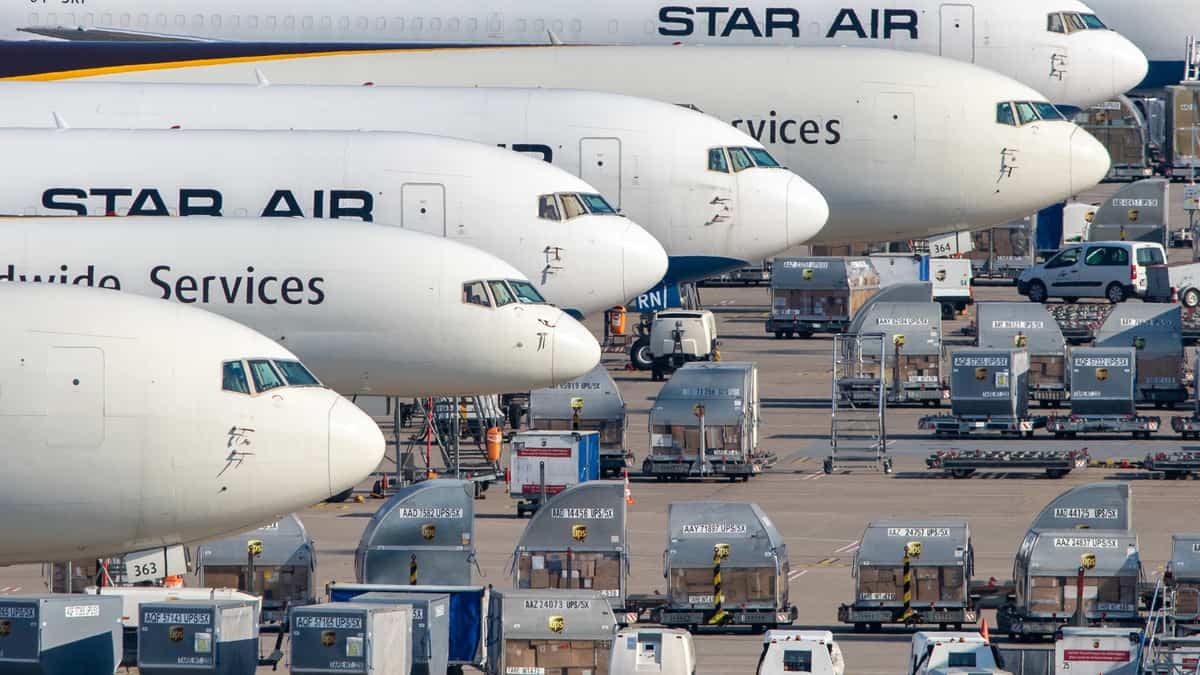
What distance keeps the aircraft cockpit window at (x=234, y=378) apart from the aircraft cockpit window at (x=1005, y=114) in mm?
36154

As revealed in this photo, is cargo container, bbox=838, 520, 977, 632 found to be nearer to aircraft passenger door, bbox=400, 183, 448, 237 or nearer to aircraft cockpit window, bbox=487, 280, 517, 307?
aircraft cockpit window, bbox=487, 280, 517, 307

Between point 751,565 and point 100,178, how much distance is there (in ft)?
62.6

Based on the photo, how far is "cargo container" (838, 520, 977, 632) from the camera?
36594 mm

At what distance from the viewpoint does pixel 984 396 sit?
Result: 56.9 metres

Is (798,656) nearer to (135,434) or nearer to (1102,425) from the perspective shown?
(135,434)

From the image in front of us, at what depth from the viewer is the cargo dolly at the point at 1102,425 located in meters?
56.7

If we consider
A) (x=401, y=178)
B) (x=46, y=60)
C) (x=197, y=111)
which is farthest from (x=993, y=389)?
(x=46, y=60)

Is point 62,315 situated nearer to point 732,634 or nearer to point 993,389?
point 732,634

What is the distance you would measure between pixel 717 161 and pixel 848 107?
19.4 ft

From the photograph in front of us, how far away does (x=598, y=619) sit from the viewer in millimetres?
32625

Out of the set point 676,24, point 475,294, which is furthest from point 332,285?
point 676,24

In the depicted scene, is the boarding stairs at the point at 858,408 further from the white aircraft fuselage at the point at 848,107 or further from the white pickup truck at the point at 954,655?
the white pickup truck at the point at 954,655

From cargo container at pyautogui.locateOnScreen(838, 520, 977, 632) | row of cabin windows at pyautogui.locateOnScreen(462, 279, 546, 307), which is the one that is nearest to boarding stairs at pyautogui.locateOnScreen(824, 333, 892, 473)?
row of cabin windows at pyautogui.locateOnScreen(462, 279, 546, 307)

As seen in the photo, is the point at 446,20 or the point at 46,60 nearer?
the point at 46,60
